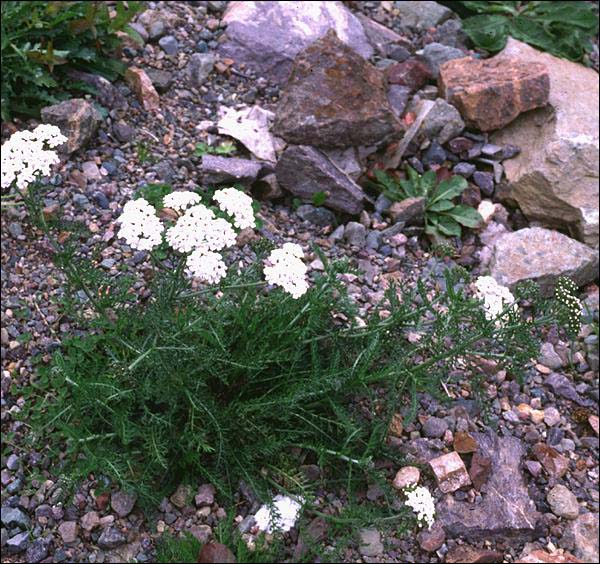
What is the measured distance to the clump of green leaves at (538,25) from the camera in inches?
255

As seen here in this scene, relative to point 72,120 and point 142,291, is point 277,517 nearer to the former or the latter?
point 142,291

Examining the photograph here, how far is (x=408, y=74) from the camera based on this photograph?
5898 mm

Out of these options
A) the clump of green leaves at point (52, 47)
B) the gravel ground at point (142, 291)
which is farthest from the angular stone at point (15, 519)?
the clump of green leaves at point (52, 47)

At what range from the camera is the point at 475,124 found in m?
5.66

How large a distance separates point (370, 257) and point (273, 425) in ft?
4.92

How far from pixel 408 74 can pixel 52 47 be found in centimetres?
244

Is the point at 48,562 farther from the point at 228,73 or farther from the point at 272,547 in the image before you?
the point at 228,73

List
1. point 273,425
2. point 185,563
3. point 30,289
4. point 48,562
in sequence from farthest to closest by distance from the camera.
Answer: point 30,289
point 273,425
point 48,562
point 185,563

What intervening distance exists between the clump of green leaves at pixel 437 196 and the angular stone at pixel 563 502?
179 centimetres

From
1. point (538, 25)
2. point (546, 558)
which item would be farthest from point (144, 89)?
point (546, 558)

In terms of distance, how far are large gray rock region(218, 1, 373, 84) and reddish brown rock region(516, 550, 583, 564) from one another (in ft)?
11.9

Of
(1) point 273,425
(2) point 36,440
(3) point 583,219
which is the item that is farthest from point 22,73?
(3) point 583,219

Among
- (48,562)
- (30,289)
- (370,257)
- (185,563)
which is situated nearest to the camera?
(185,563)

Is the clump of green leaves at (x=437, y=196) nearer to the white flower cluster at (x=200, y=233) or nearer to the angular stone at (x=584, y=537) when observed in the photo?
the angular stone at (x=584, y=537)
